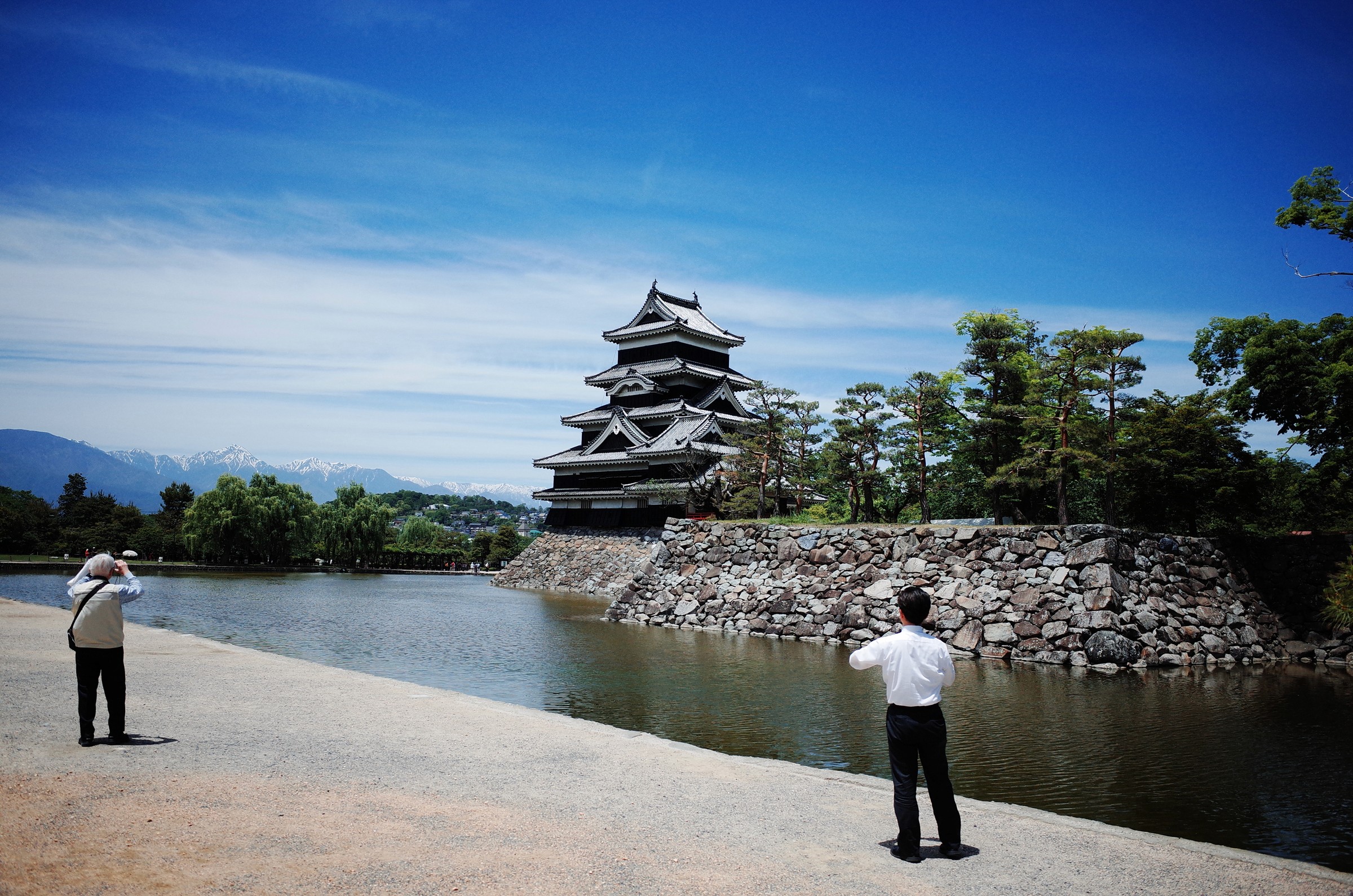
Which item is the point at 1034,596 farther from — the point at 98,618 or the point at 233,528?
the point at 233,528

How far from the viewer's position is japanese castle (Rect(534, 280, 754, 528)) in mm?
33531

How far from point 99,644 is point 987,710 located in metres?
9.10

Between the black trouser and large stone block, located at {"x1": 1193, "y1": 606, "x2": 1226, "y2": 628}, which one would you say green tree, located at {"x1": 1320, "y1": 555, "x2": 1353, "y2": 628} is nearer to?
large stone block, located at {"x1": 1193, "y1": 606, "x2": 1226, "y2": 628}

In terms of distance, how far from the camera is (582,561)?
35.7m

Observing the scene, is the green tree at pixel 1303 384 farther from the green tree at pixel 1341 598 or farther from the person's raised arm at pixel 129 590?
the person's raised arm at pixel 129 590

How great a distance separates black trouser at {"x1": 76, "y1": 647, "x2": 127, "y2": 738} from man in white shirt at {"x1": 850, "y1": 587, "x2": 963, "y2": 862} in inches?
214

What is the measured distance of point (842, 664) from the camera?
13.8 m

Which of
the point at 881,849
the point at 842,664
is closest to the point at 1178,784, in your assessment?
the point at 881,849

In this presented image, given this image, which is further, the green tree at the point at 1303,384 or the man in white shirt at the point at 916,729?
the green tree at the point at 1303,384

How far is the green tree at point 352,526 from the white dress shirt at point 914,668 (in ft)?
156

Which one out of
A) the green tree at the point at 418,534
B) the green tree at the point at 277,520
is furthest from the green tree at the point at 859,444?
the green tree at the point at 418,534

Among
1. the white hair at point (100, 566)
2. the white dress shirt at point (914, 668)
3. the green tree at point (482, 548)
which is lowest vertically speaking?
the green tree at point (482, 548)

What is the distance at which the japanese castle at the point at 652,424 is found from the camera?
33531 mm

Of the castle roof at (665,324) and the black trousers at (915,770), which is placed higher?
the castle roof at (665,324)
